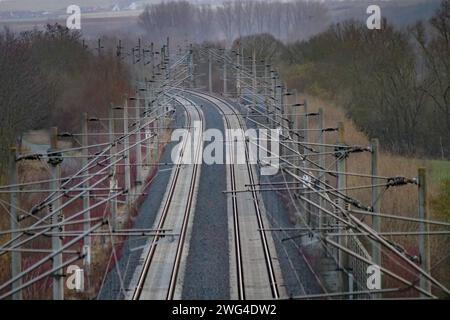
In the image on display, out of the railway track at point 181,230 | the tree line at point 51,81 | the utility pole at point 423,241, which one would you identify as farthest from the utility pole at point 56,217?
the tree line at point 51,81

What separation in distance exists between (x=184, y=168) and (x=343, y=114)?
5.33 metres

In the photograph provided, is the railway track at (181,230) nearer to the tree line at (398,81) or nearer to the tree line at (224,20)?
the tree line at (398,81)

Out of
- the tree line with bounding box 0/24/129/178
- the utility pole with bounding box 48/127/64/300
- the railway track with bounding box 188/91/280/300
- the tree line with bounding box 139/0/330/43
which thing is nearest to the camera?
the utility pole with bounding box 48/127/64/300

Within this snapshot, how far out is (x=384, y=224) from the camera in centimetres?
1030

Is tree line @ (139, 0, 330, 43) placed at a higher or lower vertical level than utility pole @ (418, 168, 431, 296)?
higher

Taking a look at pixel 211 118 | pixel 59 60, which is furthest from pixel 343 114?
pixel 59 60

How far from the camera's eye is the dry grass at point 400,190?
9.05m

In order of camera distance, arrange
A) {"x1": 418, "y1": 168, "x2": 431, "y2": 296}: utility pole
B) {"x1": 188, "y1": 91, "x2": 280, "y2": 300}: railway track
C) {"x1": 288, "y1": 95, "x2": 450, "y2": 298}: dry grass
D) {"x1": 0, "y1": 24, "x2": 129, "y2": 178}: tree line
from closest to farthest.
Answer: {"x1": 418, "y1": 168, "x2": 431, "y2": 296}: utility pole, {"x1": 188, "y1": 91, "x2": 280, "y2": 300}: railway track, {"x1": 288, "y1": 95, "x2": 450, "y2": 298}: dry grass, {"x1": 0, "y1": 24, "x2": 129, "y2": 178}: tree line

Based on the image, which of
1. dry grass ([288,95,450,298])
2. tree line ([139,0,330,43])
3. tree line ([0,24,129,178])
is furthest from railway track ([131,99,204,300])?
tree line ([139,0,330,43])

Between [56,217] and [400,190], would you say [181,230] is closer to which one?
[400,190]

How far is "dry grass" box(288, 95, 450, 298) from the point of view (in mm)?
9055

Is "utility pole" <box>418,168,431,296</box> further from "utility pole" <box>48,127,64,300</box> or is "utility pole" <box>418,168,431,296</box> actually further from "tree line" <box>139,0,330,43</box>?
"tree line" <box>139,0,330,43</box>

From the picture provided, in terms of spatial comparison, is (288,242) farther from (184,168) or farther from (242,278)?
(184,168)
